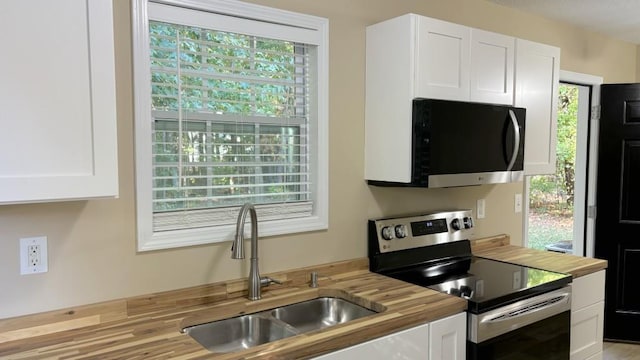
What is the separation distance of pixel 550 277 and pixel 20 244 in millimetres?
2248

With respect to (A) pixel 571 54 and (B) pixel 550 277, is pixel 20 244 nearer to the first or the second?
(B) pixel 550 277

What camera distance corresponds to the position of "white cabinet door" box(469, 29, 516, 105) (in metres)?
2.44

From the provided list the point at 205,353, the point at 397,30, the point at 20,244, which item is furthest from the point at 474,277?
the point at 20,244

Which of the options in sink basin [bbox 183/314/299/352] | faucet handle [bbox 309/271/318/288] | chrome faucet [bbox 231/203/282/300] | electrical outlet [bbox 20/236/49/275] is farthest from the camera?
faucet handle [bbox 309/271/318/288]

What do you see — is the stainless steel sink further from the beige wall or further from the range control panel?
the range control panel

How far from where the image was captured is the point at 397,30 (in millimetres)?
2266

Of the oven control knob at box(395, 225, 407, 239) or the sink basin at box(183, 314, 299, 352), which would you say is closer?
the sink basin at box(183, 314, 299, 352)

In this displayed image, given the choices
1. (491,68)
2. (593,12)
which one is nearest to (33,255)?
Answer: (491,68)

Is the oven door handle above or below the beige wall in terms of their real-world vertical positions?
below

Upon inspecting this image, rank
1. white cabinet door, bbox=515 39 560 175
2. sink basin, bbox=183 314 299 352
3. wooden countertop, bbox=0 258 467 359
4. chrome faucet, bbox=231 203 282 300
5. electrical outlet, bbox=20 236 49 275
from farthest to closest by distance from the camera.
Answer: white cabinet door, bbox=515 39 560 175, chrome faucet, bbox=231 203 282 300, sink basin, bbox=183 314 299 352, electrical outlet, bbox=20 236 49 275, wooden countertop, bbox=0 258 467 359

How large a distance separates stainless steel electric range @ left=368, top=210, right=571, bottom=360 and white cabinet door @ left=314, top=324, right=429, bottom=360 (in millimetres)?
263

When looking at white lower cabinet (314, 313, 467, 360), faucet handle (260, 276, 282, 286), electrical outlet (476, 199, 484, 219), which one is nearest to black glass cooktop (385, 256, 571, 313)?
white lower cabinet (314, 313, 467, 360)

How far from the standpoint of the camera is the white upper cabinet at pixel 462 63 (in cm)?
224

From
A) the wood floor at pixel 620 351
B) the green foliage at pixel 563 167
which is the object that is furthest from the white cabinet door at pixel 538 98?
the wood floor at pixel 620 351
